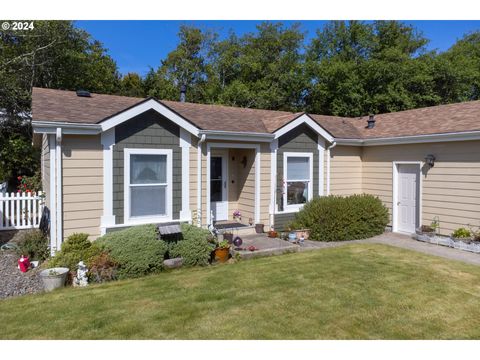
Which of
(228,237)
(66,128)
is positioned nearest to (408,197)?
(228,237)

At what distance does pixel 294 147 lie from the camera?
440 inches

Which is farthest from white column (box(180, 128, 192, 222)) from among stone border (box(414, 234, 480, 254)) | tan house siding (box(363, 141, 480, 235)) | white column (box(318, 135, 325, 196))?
tan house siding (box(363, 141, 480, 235))

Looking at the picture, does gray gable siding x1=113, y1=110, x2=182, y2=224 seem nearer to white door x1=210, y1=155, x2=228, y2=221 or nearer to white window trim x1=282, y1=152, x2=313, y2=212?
white door x1=210, y1=155, x2=228, y2=221

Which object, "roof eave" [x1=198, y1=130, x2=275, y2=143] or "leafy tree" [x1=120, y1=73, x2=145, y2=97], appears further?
"leafy tree" [x1=120, y1=73, x2=145, y2=97]

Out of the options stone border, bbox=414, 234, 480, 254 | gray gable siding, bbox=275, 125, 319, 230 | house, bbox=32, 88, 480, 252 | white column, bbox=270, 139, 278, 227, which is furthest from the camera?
gray gable siding, bbox=275, 125, 319, 230

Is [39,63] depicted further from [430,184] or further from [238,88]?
[430,184]

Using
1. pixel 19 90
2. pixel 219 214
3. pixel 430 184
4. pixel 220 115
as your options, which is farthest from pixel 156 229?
pixel 19 90

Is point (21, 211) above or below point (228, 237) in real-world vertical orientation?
above

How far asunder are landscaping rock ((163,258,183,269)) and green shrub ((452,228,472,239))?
7.18 m

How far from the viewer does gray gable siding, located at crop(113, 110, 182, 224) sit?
8.30 meters

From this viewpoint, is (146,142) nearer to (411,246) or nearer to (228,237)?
(228,237)

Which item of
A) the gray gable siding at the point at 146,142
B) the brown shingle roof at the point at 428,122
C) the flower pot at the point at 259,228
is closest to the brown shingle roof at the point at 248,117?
the brown shingle roof at the point at 428,122

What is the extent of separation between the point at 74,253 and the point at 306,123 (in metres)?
7.48

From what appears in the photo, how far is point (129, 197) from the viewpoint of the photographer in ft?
27.8
